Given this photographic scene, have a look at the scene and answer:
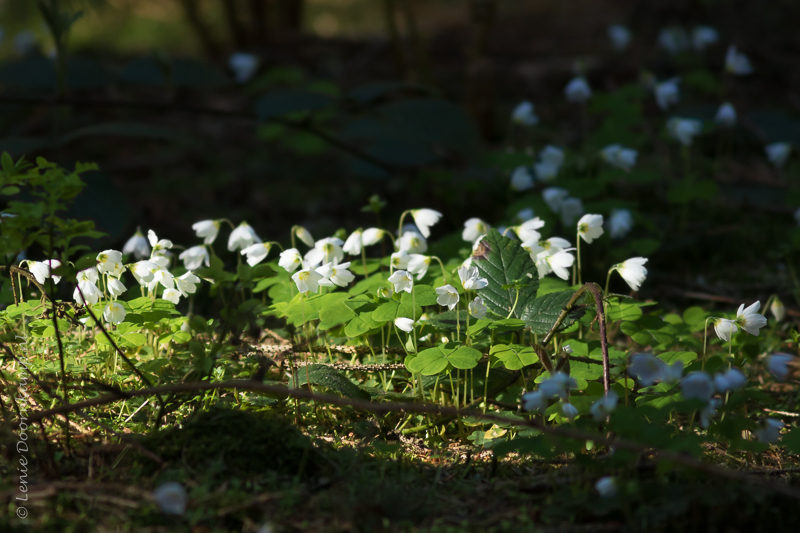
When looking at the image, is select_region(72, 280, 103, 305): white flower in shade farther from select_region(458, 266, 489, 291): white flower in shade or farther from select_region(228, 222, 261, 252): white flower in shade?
select_region(458, 266, 489, 291): white flower in shade

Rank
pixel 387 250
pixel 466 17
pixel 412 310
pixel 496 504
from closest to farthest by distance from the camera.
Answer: pixel 496 504 → pixel 412 310 → pixel 387 250 → pixel 466 17

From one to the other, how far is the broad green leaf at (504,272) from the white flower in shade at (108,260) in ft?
3.84

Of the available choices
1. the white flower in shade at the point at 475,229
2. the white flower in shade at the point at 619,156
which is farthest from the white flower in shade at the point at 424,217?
the white flower in shade at the point at 619,156

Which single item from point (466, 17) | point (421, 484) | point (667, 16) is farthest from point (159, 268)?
point (466, 17)

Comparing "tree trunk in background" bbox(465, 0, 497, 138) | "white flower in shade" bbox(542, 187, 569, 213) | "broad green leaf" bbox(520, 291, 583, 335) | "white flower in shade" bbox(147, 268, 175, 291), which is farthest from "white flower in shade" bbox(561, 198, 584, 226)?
"tree trunk in background" bbox(465, 0, 497, 138)

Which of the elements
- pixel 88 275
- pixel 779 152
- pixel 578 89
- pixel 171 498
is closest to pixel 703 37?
pixel 779 152

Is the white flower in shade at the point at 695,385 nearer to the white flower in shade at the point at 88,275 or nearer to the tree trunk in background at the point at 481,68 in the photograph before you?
the white flower in shade at the point at 88,275

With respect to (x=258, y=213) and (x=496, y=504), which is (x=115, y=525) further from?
(x=258, y=213)

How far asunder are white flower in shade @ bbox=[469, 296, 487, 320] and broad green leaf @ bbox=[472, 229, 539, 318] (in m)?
0.05

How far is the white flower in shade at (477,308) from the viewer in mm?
2035

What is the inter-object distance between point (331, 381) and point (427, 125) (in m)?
2.17

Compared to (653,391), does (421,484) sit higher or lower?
lower

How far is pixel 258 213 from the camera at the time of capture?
14.8 ft

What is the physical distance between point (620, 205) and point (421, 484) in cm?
202
